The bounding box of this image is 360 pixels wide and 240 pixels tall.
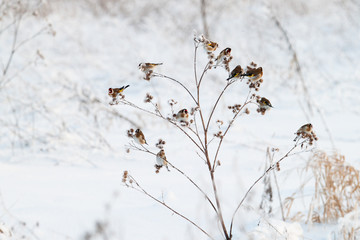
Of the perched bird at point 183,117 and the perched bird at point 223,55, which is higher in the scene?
the perched bird at point 223,55

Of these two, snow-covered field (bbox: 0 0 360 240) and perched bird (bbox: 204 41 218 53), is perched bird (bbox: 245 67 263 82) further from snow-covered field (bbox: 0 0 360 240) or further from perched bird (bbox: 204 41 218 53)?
snow-covered field (bbox: 0 0 360 240)

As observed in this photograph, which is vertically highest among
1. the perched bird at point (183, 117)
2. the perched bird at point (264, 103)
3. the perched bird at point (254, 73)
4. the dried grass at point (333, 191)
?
the dried grass at point (333, 191)

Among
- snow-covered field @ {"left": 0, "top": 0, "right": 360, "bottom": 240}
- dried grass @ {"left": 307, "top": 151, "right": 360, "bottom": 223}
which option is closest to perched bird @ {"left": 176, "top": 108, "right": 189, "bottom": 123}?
snow-covered field @ {"left": 0, "top": 0, "right": 360, "bottom": 240}

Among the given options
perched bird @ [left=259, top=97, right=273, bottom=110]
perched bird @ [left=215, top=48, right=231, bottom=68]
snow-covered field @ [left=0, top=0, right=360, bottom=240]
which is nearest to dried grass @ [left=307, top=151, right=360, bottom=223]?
snow-covered field @ [left=0, top=0, right=360, bottom=240]

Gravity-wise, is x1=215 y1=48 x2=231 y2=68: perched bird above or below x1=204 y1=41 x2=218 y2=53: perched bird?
below

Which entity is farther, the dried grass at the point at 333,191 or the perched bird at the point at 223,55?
the dried grass at the point at 333,191

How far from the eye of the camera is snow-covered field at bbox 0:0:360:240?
69.4 inches

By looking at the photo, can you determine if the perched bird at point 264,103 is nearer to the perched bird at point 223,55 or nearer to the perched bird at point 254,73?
the perched bird at point 254,73

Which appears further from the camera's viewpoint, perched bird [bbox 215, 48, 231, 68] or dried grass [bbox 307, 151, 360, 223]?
dried grass [bbox 307, 151, 360, 223]

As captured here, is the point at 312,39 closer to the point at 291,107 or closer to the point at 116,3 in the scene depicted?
the point at 291,107

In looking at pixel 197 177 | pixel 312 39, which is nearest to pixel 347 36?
pixel 312 39

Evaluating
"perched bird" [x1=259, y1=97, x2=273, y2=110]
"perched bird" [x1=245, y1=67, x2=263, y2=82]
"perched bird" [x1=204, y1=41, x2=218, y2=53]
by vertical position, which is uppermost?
"perched bird" [x1=204, y1=41, x2=218, y2=53]

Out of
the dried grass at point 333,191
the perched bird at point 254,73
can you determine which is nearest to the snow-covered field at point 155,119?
the dried grass at point 333,191

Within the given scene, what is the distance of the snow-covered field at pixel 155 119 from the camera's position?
1.76m
